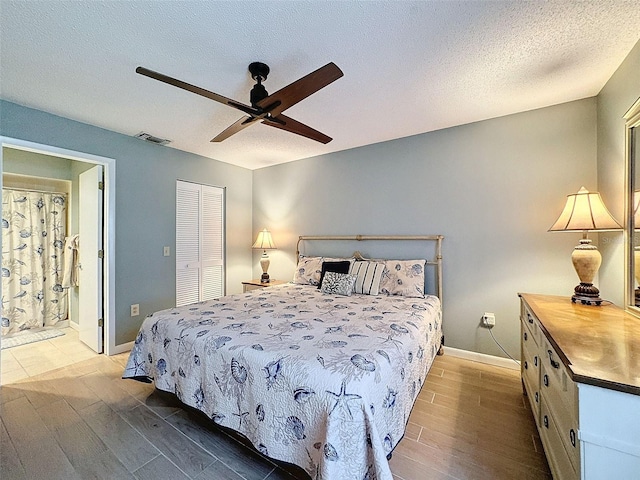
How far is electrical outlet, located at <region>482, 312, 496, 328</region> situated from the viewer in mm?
2721

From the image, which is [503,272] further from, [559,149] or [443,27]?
[443,27]

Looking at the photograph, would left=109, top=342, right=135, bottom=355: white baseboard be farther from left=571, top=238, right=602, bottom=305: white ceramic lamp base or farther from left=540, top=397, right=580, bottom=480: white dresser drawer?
left=571, top=238, right=602, bottom=305: white ceramic lamp base

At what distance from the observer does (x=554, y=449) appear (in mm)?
1272

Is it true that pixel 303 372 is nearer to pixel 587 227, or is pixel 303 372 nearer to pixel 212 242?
pixel 587 227

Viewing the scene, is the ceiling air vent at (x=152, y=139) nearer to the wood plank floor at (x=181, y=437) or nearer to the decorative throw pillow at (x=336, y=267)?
the decorative throw pillow at (x=336, y=267)

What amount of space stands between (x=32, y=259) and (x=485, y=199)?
588 cm

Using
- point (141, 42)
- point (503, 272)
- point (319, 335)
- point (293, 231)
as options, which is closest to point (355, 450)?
point (319, 335)

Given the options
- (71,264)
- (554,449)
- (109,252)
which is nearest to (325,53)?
(554,449)

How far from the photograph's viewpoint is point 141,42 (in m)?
1.69

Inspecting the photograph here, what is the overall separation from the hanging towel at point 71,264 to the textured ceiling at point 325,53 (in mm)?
1910

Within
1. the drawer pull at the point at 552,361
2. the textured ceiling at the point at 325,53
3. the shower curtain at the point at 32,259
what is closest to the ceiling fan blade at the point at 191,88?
the textured ceiling at the point at 325,53

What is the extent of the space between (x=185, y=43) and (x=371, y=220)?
2.54 metres

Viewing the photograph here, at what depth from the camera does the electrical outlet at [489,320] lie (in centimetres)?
272

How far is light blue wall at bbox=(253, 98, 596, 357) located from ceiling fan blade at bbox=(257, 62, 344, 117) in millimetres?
1925
